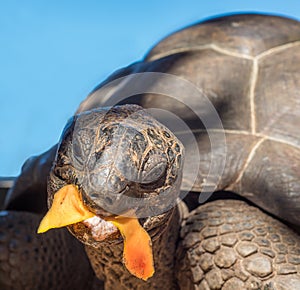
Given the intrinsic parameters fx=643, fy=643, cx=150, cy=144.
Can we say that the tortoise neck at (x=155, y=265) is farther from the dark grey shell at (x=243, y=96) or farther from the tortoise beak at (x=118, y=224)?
the tortoise beak at (x=118, y=224)

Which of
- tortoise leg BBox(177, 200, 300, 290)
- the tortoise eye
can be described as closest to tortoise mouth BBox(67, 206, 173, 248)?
the tortoise eye

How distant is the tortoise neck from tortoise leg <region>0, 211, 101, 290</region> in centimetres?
62

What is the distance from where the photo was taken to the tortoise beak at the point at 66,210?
1698mm

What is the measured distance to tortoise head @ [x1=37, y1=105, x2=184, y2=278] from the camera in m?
1.68

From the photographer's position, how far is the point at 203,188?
2328 mm

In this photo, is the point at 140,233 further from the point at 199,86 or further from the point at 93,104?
the point at 93,104

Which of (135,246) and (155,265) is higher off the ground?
(135,246)

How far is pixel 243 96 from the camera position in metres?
2.62

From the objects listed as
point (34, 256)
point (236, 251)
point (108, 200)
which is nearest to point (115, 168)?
point (108, 200)

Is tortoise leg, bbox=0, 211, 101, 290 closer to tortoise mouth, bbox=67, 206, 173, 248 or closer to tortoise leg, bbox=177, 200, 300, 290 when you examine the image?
tortoise leg, bbox=177, 200, 300, 290

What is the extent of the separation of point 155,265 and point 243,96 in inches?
31.5

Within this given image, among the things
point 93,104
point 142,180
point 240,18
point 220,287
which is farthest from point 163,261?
point 240,18

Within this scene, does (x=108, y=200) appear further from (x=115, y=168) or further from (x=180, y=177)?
(x=180, y=177)

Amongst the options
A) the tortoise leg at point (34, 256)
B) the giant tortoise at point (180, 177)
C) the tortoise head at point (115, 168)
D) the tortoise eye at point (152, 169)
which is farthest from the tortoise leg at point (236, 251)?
the tortoise leg at point (34, 256)
